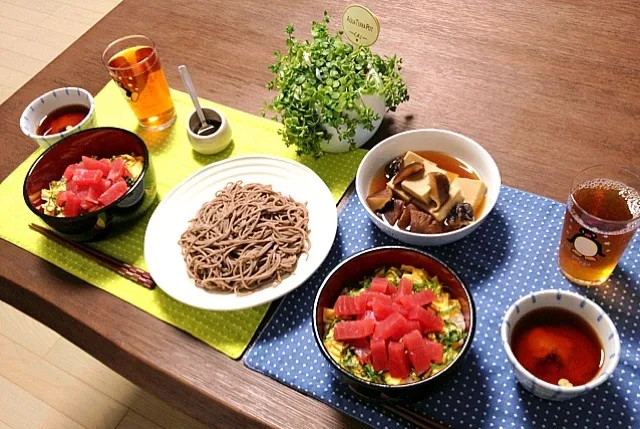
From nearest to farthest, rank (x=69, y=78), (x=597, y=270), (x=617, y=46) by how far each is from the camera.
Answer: (x=597, y=270) < (x=617, y=46) < (x=69, y=78)

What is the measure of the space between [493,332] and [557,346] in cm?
13

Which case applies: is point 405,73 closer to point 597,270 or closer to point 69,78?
point 597,270

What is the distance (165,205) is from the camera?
1286 millimetres

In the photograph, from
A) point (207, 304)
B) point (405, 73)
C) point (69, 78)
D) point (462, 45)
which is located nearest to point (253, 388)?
point (207, 304)

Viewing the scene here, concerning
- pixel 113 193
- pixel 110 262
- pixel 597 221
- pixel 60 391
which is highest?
pixel 597 221

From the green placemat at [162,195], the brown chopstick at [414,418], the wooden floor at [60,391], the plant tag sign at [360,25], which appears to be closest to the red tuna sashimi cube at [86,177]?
the green placemat at [162,195]

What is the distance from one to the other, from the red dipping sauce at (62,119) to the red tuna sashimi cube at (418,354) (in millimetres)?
1081

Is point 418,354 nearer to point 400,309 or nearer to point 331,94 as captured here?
point 400,309

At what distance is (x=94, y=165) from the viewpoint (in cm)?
130

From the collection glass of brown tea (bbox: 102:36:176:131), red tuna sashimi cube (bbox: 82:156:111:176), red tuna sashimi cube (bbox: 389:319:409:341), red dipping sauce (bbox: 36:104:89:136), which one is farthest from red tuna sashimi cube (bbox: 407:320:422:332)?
red dipping sauce (bbox: 36:104:89:136)

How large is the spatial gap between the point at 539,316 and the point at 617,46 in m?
0.86

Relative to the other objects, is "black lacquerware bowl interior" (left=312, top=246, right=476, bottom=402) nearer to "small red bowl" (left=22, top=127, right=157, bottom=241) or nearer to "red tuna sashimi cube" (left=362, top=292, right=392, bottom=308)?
"red tuna sashimi cube" (left=362, top=292, right=392, bottom=308)

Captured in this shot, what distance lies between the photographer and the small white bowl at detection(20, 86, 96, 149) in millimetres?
1442

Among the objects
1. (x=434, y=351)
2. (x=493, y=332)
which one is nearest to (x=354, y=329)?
(x=434, y=351)
